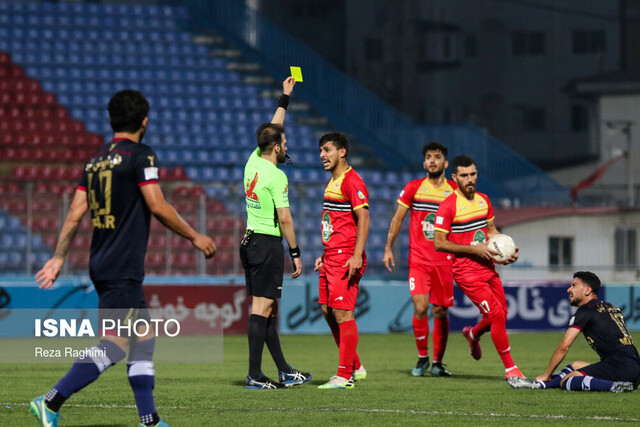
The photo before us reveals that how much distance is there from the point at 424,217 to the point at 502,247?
1250mm

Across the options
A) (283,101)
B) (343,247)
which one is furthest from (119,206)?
(283,101)

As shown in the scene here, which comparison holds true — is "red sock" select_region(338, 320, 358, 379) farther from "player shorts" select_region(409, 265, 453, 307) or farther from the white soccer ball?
"player shorts" select_region(409, 265, 453, 307)

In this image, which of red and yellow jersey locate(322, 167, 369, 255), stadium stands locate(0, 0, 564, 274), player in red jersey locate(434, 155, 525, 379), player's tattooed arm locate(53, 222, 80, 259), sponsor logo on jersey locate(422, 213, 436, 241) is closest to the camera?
player's tattooed arm locate(53, 222, 80, 259)

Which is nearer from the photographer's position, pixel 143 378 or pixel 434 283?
pixel 143 378

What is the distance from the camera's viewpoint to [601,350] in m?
8.63

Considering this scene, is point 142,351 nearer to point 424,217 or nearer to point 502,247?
point 502,247

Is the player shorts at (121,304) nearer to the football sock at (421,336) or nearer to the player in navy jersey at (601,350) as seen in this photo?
the player in navy jersey at (601,350)

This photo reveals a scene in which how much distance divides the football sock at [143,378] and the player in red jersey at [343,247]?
2893 millimetres

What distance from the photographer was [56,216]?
16578mm

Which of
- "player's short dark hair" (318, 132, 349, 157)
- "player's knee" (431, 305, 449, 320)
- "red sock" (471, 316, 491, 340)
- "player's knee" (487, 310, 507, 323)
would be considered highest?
"player's short dark hair" (318, 132, 349, 157)

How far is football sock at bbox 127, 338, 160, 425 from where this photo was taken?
601 centimetres

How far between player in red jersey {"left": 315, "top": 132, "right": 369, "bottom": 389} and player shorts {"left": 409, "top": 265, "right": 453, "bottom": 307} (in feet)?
4.16

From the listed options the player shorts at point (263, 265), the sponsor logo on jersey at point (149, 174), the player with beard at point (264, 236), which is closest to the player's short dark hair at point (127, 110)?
the sponsor logo on jersey at point (149, 174)

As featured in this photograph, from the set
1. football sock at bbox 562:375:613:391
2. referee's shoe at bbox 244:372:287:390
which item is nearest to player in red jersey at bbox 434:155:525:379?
football sock at bbox 562:375:613:391
